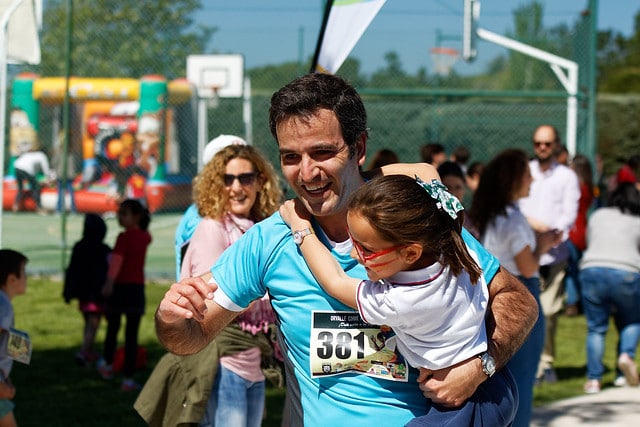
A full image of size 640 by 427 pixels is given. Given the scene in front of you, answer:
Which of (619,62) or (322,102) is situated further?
(619,62)

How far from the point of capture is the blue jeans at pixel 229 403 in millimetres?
4637

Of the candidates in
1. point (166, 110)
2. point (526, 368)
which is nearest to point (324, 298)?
point (526, 368)

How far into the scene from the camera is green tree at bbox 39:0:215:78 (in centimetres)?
1722

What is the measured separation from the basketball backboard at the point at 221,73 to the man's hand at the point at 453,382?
13709 millimetres

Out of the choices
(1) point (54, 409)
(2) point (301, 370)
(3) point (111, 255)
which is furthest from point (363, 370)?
(3) point (111, 255)

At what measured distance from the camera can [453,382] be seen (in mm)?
2842

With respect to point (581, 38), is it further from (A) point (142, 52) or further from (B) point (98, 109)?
(B) point (98, 109)

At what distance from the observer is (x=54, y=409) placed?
787 cm

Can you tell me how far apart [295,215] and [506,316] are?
699 mm

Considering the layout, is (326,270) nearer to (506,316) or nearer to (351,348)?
(351,348)

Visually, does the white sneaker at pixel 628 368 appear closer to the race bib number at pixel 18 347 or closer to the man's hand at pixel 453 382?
the race bib number at pixel 18 347

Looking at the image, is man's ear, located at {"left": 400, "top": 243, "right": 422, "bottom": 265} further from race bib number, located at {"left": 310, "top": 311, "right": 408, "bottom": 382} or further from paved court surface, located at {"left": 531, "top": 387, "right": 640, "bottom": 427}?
paved court surface, located at {"left": 531, "top": 387, "right": 640, "bottom": 427}

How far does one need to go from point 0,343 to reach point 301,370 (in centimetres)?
293

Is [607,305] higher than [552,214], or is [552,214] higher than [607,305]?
[552,214]
